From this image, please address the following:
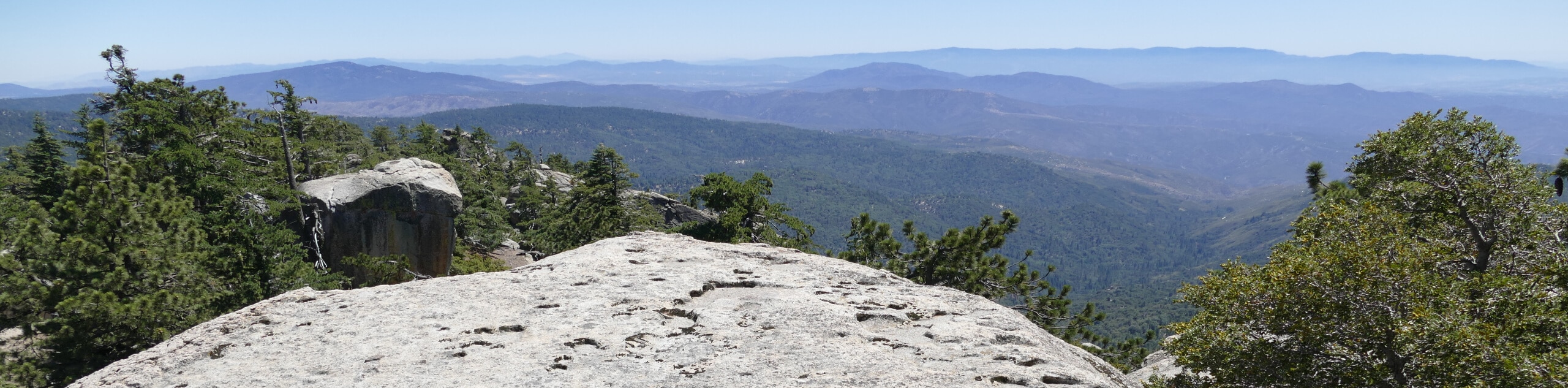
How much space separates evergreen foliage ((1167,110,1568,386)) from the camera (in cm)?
995

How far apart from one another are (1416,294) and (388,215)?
108 ft

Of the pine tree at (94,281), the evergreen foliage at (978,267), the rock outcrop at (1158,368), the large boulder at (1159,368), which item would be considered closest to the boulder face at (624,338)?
the large boulder at (1159,368)

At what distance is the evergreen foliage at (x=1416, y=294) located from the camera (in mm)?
9953

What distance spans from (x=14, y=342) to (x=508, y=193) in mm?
43832

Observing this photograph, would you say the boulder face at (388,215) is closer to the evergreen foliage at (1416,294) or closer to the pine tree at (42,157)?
the pine tree at (42,157)

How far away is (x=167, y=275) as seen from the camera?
18.6 m

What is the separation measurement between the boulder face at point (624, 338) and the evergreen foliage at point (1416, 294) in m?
2.87

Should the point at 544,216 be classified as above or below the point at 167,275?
below

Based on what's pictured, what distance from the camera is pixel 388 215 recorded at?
28359 mm

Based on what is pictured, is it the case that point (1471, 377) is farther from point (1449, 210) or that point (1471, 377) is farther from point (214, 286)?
point (214, 286)

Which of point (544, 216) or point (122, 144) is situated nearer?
point (122, 144)

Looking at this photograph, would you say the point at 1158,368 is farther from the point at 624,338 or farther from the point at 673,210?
the point at 673,210

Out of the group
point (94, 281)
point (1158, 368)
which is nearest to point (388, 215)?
point (94, 281)

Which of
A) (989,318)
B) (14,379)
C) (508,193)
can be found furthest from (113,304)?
(508,193)
